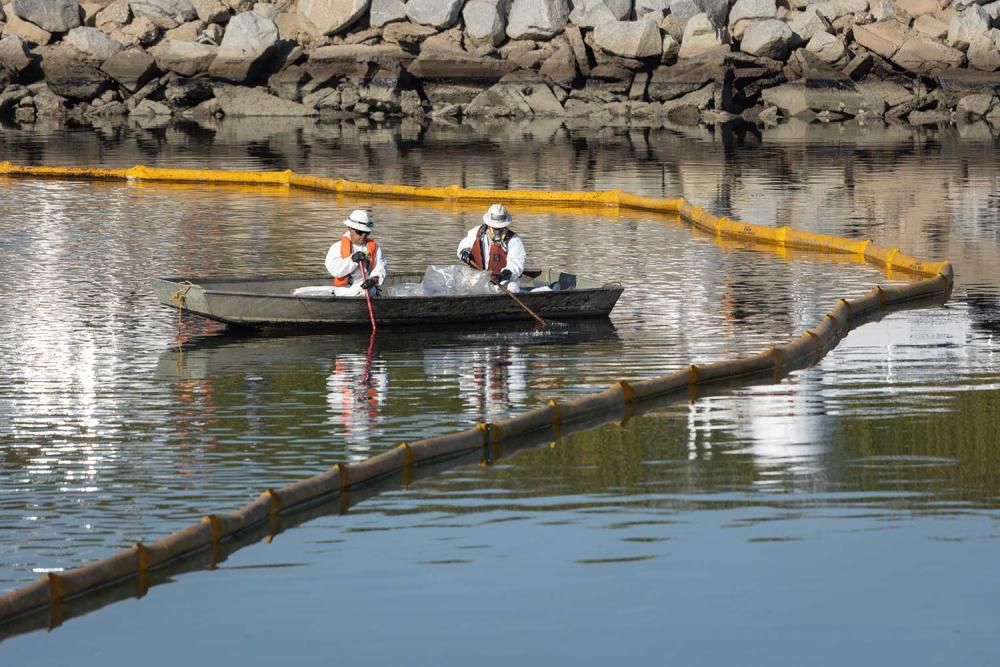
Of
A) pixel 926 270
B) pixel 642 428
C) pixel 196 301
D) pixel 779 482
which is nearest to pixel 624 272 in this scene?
pixel 926 270

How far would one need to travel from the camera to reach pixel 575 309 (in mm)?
21422

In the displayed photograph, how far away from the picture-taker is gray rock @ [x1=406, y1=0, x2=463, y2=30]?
214 ft

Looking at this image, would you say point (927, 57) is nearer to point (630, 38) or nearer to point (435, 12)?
point (630, 38)

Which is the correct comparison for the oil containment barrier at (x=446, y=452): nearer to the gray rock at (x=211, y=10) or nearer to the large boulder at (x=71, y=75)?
the large boulder at (x=71, y=75)

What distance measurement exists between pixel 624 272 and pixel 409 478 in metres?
12.6

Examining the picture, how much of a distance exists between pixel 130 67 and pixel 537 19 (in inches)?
572

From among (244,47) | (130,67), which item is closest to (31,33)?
(130,67)

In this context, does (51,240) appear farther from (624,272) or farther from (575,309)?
(575,309)

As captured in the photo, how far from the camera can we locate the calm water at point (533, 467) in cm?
1100

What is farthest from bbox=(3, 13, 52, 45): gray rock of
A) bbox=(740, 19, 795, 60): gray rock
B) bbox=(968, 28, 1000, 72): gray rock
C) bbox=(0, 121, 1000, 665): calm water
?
bbox=(0, 121, 1000, 665): calm water

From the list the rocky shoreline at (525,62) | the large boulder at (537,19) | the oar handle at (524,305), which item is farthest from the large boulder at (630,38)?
the oar handle at (524,305)

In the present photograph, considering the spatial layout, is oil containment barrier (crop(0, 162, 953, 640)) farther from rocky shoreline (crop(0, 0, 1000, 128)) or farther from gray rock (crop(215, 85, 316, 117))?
gray rock (crop(215, 85, 316, 117))

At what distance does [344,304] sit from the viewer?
20.4 metres

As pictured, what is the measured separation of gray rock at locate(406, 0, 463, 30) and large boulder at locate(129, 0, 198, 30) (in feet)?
28.8
